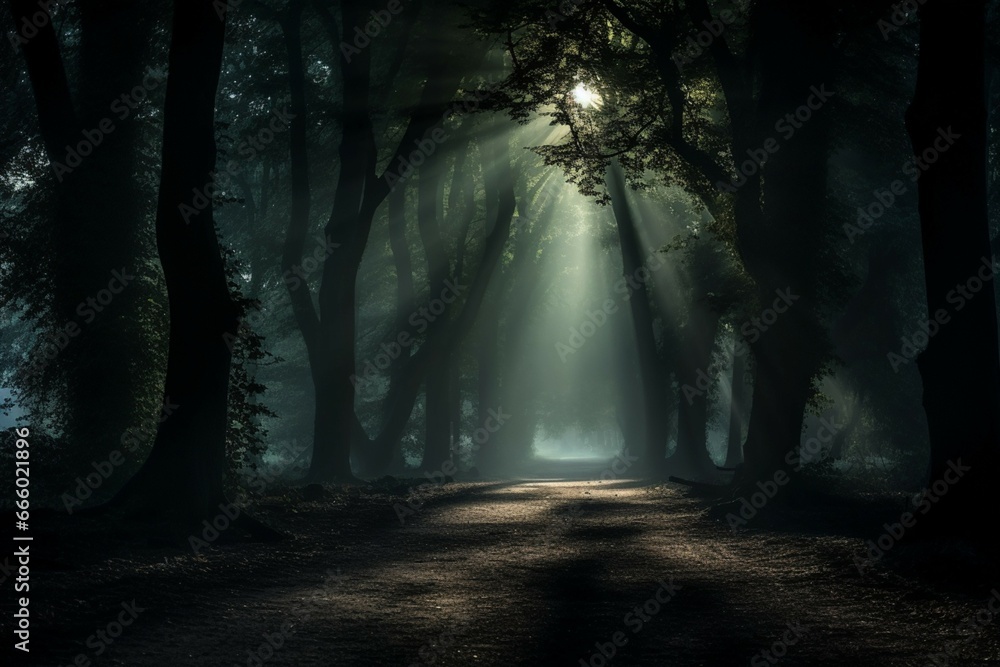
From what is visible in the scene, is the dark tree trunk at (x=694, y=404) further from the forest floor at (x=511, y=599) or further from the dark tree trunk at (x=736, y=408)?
the forest floor at (x=511, y=599)

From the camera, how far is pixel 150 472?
12500 millimetres

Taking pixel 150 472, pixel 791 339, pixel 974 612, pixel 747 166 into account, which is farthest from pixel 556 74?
pixel 974 612

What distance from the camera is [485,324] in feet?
132
